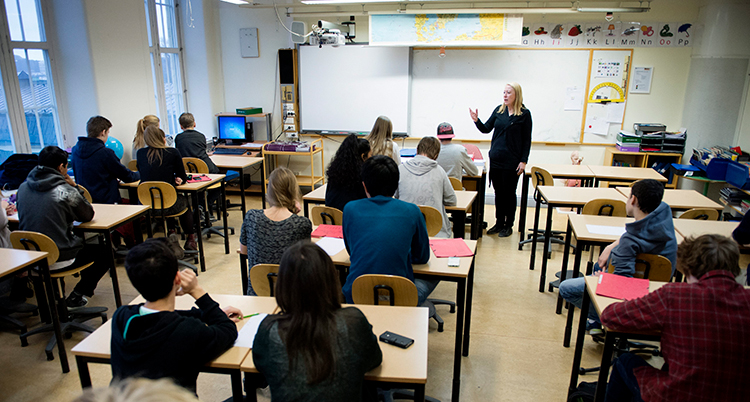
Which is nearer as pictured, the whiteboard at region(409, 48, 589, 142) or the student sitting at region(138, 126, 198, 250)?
the student sitting at region(138, 126, 198, 250)

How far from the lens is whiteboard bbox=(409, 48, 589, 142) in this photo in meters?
5.95

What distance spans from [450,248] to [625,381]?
1077 mm

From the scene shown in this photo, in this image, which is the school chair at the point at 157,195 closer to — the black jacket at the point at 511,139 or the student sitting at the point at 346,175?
the student sitting at the point at 346,175

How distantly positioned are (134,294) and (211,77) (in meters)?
3.95

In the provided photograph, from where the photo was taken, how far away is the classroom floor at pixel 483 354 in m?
2.57

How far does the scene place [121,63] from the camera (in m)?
5.09

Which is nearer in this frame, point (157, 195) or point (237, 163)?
point (157, 195)

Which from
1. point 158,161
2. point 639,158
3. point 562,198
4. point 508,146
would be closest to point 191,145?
point 158,161

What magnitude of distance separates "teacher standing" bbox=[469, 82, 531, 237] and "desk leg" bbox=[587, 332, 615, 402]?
307 cm

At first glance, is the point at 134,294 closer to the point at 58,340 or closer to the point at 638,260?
the point at 58,340

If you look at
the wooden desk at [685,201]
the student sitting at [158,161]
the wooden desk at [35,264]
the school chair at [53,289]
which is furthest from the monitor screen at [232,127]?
the wooden desk at [685,201]

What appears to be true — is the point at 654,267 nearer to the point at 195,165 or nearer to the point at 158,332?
the point at 158,332

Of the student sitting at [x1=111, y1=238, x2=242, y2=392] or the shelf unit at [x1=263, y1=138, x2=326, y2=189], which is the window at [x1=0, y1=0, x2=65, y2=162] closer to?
the shelf unit at [x1=263, y1=138, x2=326, y2=189]

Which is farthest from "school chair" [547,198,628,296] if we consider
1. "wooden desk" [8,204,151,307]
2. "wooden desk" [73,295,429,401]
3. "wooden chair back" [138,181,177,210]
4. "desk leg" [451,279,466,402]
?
"wooden chair back" [138,181,177,210]
